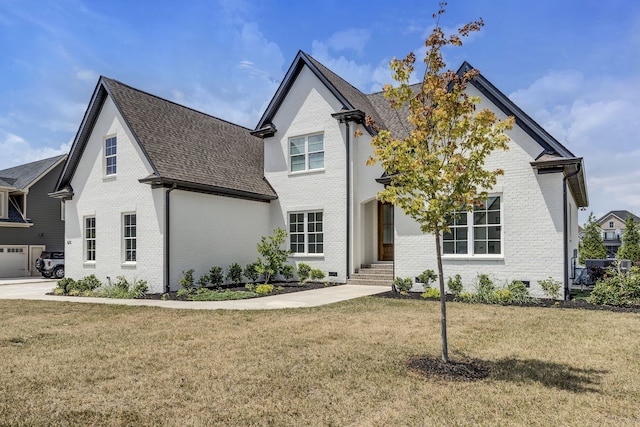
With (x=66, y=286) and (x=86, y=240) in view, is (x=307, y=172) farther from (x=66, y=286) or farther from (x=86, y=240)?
(x=66, y=286)

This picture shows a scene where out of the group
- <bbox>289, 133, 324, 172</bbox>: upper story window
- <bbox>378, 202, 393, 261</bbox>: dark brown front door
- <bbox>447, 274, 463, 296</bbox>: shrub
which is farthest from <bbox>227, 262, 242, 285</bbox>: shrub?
<bbox>447, 274, 463, 296</bbox>: shrub

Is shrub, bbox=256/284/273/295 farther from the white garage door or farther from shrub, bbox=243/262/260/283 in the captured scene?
the white garage door

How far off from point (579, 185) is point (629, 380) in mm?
12287

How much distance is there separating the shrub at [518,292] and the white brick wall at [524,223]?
1.58ft

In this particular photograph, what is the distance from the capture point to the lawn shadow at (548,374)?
210 inches

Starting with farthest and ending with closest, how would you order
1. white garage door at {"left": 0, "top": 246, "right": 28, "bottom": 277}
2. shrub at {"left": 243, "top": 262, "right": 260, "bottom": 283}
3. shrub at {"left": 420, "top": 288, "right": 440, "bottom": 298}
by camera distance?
white garage door at {"left": 0, "top": 246, "right": 28, "bottom": 277}, shrub at {"left": 243, "top": 262, "right": 260, "bottom": 283}, shrub at {"left": 420, "top": 288, "right": 440, "bottom": 298}

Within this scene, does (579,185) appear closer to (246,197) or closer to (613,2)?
(613,2)

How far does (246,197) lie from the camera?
17719mm

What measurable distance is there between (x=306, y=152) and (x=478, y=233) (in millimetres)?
7806

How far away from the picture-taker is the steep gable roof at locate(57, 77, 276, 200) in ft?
50.4

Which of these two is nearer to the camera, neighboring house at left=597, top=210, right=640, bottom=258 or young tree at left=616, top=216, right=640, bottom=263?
young tree at left=616, top=216, right=640, bottom=263

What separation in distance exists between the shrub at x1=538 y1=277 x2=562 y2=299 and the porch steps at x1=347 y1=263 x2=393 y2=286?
5.30 meters

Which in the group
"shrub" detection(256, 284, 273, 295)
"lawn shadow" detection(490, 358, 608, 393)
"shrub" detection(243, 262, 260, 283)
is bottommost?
"shrub" detection(256, 284, 273, 295)

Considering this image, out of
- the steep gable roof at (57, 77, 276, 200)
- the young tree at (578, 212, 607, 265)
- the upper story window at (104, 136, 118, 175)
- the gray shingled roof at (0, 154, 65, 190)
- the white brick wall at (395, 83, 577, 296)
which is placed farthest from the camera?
the young tree at (578, 212, 607, 265)
